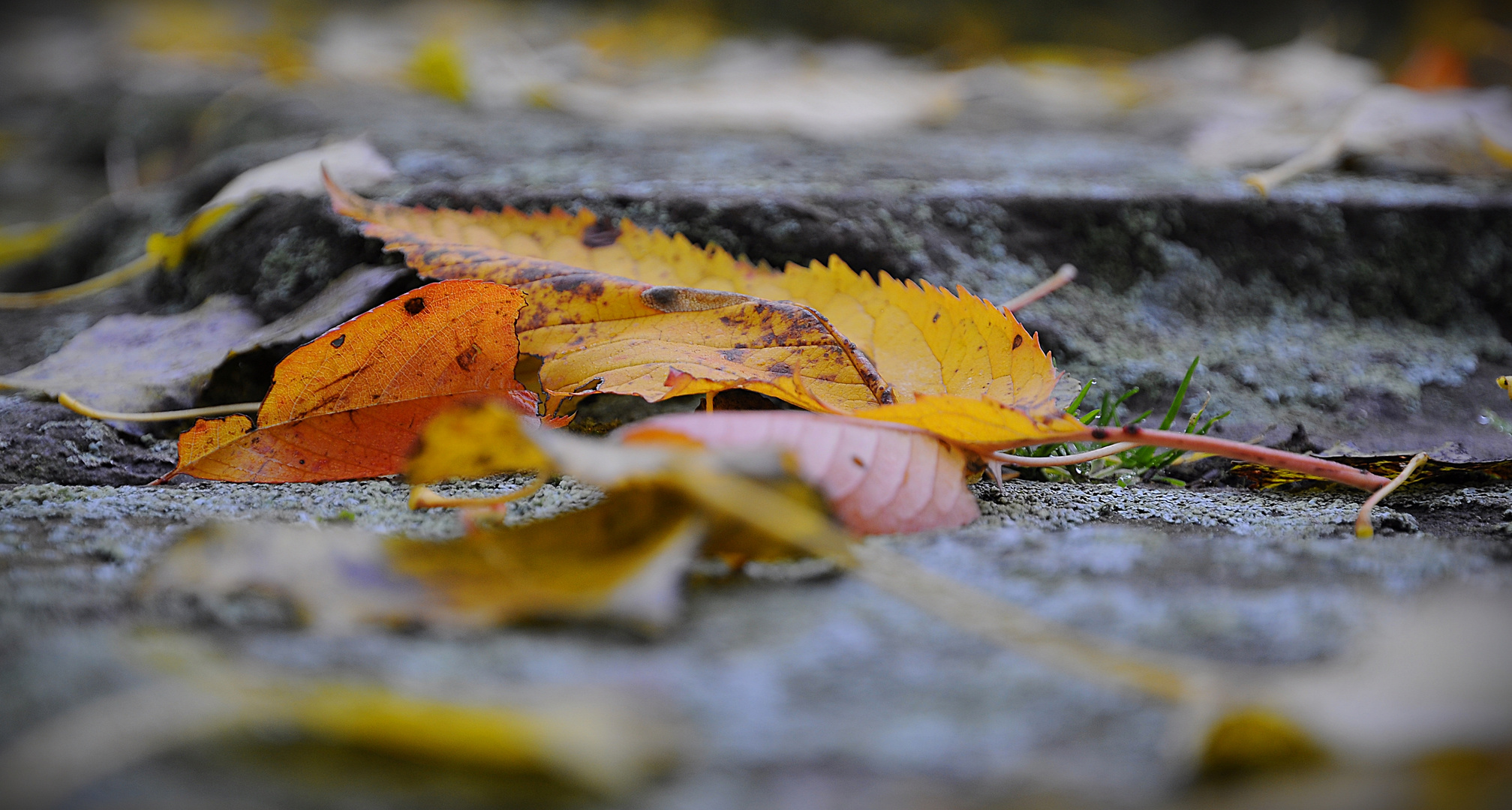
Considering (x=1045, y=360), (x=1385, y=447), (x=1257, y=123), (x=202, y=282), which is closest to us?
(x=1045, y=360)

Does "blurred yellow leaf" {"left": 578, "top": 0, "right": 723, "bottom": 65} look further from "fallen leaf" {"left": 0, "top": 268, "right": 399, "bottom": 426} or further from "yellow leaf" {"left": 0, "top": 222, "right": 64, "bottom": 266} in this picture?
"fallen leaf" {"left": 0, "top": 268, "right": 399, "bottom": 426}

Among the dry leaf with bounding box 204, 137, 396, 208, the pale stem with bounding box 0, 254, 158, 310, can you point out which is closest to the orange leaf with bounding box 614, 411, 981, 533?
the dry leaf with bounding box 204, 137, 396, 208

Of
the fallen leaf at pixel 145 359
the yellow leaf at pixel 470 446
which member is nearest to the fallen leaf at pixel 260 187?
the fallen leaf at pixel 145 359

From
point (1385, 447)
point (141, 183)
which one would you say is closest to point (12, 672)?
point (1385, 447)

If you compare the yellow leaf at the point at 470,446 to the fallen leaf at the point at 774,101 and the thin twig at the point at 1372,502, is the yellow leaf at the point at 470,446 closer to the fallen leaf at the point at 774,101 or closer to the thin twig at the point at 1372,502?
the thin twig at the point at 1372,502

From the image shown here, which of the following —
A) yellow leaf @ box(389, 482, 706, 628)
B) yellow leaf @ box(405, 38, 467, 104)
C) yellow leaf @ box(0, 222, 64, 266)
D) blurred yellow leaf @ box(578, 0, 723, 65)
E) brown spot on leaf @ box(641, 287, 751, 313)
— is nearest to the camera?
yellow leaf @ box(389, 482, 706, 628)

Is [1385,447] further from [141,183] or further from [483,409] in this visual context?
[141,183]

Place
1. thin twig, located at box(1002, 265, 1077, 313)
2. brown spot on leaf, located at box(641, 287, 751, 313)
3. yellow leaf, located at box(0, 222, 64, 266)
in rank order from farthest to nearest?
1. yellow leaf, located at box(0, 222, 64, 266)
2. thin twig, located at box(1002, 265, 1077, 313)
3. brown spot on leaf, located at box(641, 287, 751, 313)

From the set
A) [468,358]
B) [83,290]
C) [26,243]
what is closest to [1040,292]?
[468,358]
